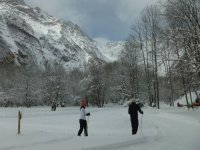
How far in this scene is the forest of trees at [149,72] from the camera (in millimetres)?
23609

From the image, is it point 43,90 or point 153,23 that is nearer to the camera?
point 153,23

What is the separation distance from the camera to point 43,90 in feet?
303

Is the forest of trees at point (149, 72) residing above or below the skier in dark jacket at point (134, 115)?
above

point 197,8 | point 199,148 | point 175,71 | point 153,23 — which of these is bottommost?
point 199,148

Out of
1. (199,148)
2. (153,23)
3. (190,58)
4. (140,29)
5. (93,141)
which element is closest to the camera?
(199,148)

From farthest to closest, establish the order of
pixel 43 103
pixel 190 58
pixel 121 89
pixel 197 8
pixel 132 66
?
pixel 43 103, pixel 121 89, pixel 132 66, pixel 197 8, pixel 190 58

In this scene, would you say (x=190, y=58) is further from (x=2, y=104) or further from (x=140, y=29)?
(x=2, y=104)

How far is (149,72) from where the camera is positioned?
48.5m

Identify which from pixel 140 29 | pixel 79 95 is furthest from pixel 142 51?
pixel 79 95

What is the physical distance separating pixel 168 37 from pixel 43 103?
268 feet

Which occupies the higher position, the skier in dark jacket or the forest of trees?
the forest of trees

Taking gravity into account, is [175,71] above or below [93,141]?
above

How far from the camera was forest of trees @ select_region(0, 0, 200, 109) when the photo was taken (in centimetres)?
2361

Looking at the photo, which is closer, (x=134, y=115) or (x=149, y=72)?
(x=134, y=115)
